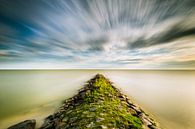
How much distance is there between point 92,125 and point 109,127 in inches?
19.4

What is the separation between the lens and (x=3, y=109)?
8.22 meters

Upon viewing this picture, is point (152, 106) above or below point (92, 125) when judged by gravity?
below

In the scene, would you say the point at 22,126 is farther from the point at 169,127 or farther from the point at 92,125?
the point at 169,127

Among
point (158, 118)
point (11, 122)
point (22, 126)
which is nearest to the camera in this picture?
point (22, 126)

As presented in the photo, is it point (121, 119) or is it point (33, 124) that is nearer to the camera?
point (121, 119)

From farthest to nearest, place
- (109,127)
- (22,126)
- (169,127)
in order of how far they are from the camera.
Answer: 1. (169,127)
2. (22,126)
3. (109,127)

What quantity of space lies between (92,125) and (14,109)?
737cm

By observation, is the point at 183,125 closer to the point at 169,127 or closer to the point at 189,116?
the point at 169,127

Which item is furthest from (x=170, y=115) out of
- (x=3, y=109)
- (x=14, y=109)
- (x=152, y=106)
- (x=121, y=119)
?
(x=3, y=109)

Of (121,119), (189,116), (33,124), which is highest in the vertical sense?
(121,119)

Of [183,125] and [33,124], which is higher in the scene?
[33,124]

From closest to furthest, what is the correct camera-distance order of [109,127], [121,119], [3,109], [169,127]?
[109,127] < [121,119] < [169,127] < [3,109]

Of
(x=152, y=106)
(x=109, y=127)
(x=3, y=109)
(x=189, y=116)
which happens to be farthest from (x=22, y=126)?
(x=189, y=116)

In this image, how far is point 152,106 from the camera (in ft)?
28.1
